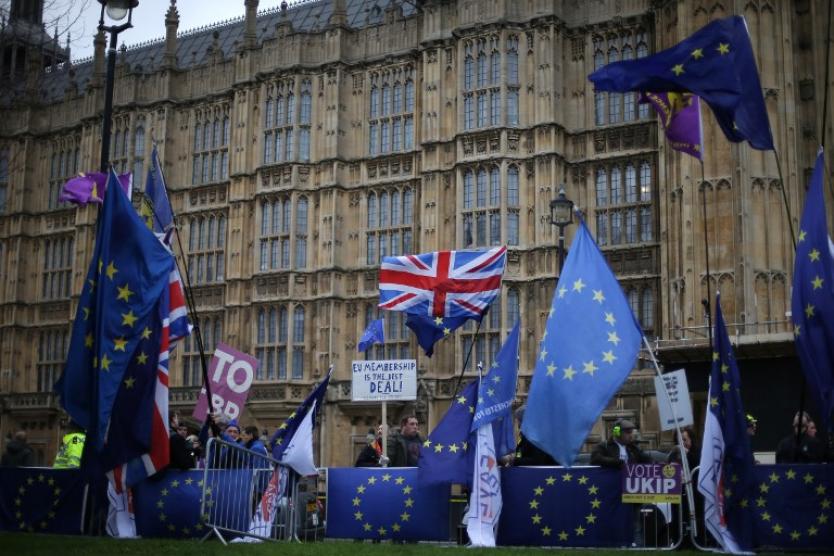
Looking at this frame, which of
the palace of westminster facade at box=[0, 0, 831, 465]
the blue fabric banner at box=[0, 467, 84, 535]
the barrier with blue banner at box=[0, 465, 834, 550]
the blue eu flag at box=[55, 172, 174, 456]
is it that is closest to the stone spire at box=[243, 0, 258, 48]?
the palace of westminster facade at box=[0, 0, 831, 465]

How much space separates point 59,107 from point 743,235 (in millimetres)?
29834

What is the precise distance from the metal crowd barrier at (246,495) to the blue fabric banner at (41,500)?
249 cm

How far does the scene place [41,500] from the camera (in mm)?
16281

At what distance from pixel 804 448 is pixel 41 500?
36.1 feet

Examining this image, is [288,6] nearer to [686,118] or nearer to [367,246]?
[367,246]

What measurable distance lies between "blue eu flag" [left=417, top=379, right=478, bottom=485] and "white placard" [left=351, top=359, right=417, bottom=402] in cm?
592

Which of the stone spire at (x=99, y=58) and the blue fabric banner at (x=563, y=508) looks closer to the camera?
the blue fabric banner at (x=563, y=508)

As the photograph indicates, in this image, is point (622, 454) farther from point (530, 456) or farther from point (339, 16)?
point (339, 16)

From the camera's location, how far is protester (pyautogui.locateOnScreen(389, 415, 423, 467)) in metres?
16.6

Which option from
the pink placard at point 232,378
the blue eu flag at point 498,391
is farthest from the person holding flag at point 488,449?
the pink placard at point 232,378

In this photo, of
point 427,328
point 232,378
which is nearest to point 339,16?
point 232,378

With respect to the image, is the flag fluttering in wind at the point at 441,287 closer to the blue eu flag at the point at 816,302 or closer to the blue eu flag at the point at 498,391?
the blue eu flag at the point at 498,391

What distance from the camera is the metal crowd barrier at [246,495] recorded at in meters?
13.9

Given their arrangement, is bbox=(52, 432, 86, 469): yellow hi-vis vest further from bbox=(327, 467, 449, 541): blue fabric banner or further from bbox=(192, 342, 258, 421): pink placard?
bbox=(327, 467, 449, 541): blue fabric banner
